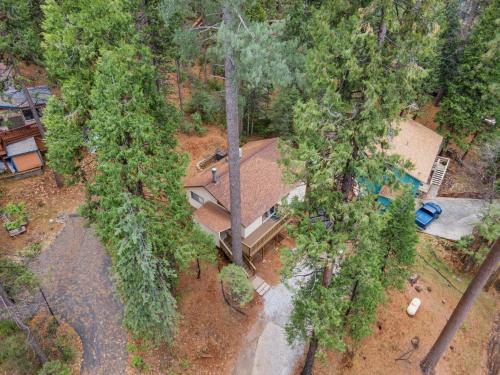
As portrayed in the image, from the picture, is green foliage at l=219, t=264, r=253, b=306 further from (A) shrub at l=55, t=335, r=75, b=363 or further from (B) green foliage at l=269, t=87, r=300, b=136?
(B) green foliage at l=269, t=87, r=300, b=136

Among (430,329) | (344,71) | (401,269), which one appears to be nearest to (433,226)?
(430,329)

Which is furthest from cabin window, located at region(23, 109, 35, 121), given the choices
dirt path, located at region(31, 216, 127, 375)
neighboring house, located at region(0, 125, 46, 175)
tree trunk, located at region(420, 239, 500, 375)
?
tree trunk, located at region(420, 239, 500, 375)

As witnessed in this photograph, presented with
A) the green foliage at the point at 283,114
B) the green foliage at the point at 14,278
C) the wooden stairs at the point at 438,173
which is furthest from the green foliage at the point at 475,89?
the green foliage at the point at 14,278

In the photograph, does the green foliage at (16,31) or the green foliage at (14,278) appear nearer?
the green foliage at (14,278)

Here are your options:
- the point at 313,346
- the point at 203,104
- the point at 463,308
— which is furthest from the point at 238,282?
the point at 203,104

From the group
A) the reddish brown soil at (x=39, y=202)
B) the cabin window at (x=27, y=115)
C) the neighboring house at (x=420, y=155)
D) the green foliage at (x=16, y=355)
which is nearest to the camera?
the green foliage at (x=16, y=355)

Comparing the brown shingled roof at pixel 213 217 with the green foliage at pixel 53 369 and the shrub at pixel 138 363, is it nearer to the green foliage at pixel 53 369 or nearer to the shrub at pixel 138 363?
the shrub at pixel 138 363

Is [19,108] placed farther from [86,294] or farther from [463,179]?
[463,179]
